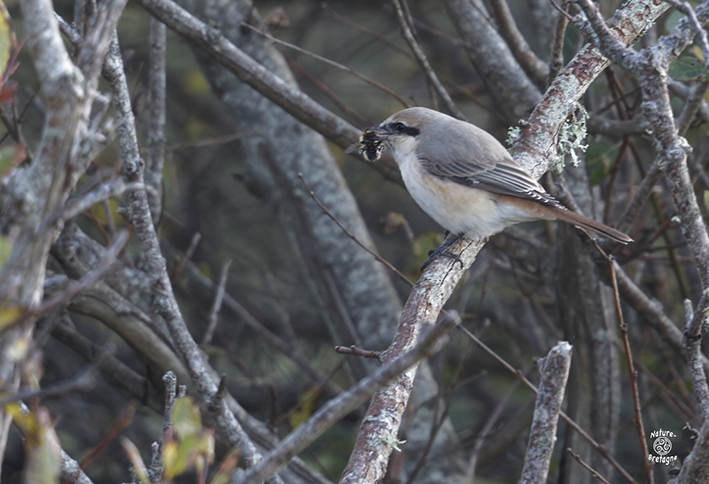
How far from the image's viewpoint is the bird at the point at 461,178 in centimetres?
328

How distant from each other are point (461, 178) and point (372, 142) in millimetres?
615

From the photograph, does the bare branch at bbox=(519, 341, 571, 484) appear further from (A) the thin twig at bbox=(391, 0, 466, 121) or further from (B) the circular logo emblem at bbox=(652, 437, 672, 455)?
(A) the thin twig at bbox=(391, 0, 466, 121)

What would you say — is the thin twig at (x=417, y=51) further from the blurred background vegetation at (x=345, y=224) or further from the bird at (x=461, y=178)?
the blurred background vegetation at (x=345, y=224)

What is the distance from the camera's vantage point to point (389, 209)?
6535 millimetres

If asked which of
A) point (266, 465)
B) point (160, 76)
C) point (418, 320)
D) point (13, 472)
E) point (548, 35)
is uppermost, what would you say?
point (548, 35)

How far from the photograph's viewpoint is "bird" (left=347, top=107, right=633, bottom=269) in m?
3.28

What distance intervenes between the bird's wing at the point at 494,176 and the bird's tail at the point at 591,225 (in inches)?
2.1

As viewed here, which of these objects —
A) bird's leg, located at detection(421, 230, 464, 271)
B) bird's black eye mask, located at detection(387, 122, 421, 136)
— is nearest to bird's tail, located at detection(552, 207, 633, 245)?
bird's leg, located at detection(421, 230, 464, 271)

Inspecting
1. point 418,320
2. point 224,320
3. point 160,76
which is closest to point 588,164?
point 418,320

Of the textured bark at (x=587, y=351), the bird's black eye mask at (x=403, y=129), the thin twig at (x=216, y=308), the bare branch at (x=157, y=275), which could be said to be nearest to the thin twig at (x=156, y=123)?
the thin twig at (x=216, y=308)

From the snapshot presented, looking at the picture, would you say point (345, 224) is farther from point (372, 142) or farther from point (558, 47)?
point (558, 47)

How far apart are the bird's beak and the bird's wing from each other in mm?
310

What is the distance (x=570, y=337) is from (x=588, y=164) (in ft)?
3.72

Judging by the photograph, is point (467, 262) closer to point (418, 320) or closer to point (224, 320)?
A: point (418, 320)
